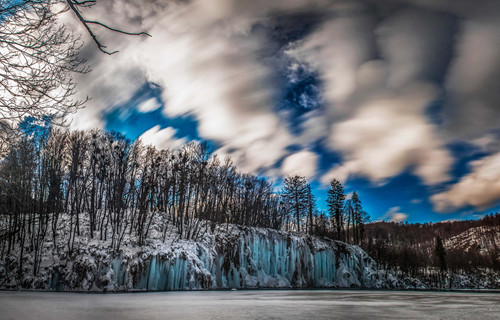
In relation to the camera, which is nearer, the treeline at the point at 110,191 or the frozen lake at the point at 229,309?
the frozen lake at the point at 229,309

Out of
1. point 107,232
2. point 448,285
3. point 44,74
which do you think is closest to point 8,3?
point 44,74

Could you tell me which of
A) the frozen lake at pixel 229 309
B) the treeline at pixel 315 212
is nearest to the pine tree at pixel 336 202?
the treeline at pixel 315 212

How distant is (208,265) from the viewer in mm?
30078

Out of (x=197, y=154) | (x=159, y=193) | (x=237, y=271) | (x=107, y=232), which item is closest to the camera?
(x=107, y=232)

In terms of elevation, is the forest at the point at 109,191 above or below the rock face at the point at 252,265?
above

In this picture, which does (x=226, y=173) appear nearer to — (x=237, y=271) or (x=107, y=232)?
(x=237, y=271)

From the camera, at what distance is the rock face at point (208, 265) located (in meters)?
23.4

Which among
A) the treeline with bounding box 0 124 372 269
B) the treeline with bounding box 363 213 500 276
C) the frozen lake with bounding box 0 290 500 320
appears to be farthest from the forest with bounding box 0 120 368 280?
the treeline with bounding box 363 213 500 276

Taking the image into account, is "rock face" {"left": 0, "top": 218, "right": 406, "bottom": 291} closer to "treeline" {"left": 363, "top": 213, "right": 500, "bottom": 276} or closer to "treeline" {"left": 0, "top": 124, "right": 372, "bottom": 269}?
"treeline" {"left": 0, "top": 124, "right": 372, "bottom": 269}

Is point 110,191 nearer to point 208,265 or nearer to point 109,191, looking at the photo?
point 109,191

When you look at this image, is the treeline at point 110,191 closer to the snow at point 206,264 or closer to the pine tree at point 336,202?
the snow at point 206,264

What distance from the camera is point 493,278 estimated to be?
83.2m

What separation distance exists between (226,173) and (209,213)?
26.4ft

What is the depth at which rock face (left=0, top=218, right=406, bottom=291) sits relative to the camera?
23.4m
